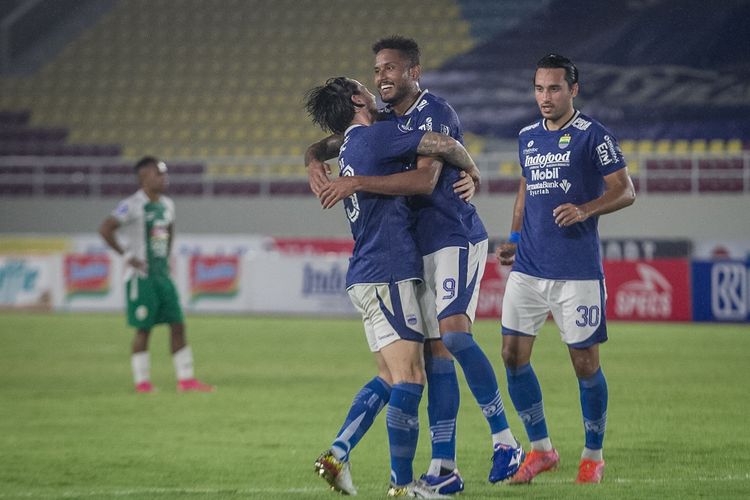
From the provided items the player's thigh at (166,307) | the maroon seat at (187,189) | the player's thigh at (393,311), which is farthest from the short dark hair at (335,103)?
the maroon seat at (187,189)

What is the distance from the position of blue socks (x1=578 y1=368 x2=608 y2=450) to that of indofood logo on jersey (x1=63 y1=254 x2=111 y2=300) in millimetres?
17066

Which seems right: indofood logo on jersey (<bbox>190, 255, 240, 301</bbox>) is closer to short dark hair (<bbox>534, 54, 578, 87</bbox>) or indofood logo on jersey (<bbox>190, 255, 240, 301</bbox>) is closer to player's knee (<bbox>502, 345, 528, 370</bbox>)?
player's knee (<bbox>502, 345, 528, 370</bbox>)

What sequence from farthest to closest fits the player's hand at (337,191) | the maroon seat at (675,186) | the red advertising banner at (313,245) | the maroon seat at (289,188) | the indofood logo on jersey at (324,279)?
the maroon seat at (289,188), the maroon seat at (675,186), the red advertising banner at (313,245), the indofood logo on jersey at (324,279), the player's hand at (337,191)

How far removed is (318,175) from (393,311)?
31.9 inches

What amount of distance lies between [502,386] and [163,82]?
2201 cm

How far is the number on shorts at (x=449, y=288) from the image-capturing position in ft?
20.4

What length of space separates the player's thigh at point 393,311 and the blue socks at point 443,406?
0.30 metres

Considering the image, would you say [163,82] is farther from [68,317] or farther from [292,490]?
[292,490]

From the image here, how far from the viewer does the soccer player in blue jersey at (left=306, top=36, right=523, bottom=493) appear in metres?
6.17

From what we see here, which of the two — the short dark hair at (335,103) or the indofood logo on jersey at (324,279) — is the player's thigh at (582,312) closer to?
the short dark hair at (335,103)

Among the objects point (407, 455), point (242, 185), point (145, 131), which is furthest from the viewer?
point (145, 131)

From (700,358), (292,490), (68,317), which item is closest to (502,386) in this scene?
(700,358)

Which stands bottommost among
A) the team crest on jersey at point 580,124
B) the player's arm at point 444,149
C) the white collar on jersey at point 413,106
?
the player's arm at point 444,149

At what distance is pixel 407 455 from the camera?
19.9 feet
